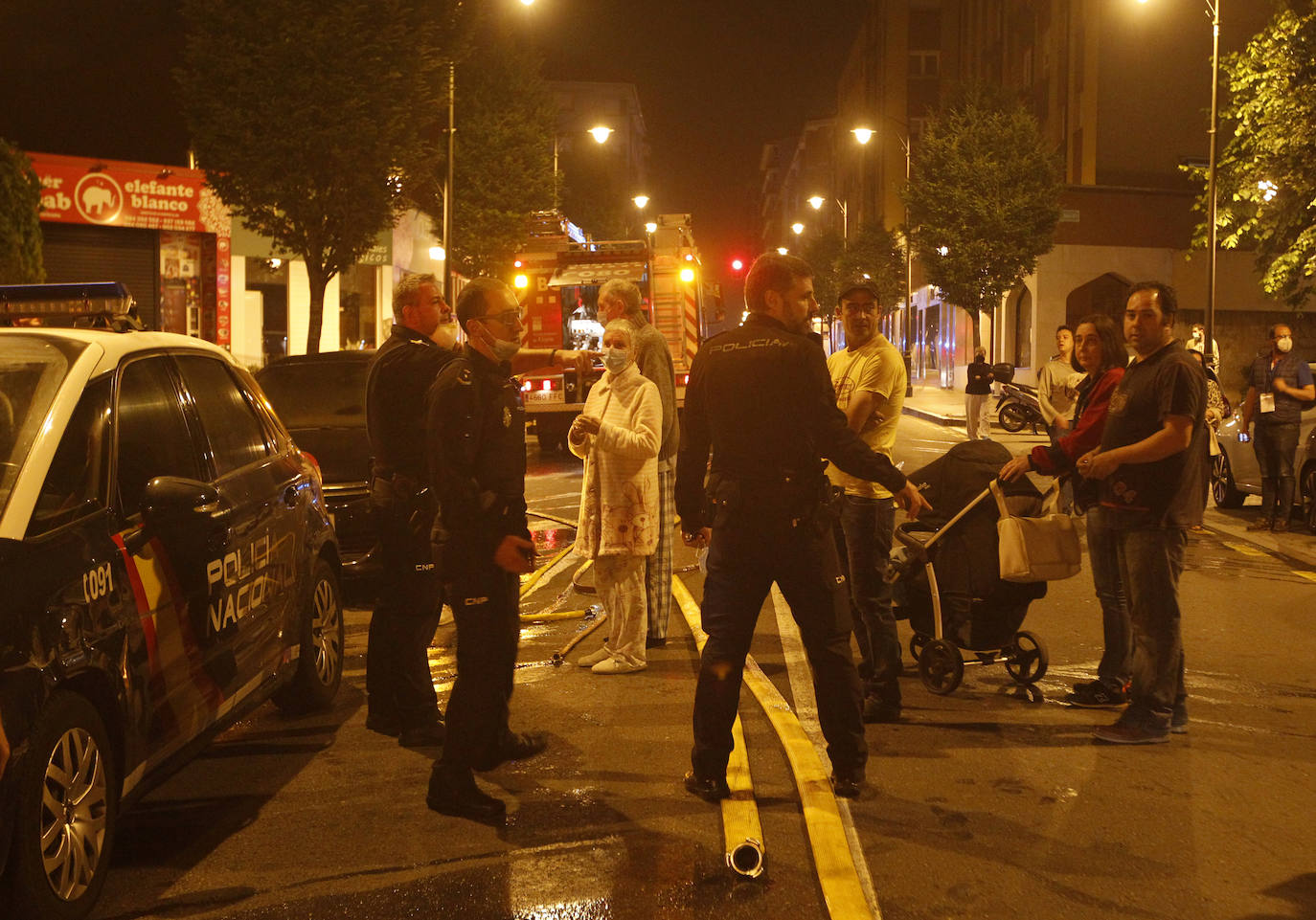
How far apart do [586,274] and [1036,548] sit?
17150 millimetres

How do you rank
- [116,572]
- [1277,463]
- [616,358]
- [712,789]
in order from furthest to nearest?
1. [1277,463]
2. [616,358]
3. [712,789]
4. [116,572]

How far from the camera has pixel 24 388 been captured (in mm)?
4309

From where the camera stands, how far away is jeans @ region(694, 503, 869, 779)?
186 inches

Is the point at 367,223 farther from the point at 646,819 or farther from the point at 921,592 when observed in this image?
the point at 646,819

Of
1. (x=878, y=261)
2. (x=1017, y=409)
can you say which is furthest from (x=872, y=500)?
(x=878, y=261)

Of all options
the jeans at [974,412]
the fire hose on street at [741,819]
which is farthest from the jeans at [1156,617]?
the jeans at [974,412]

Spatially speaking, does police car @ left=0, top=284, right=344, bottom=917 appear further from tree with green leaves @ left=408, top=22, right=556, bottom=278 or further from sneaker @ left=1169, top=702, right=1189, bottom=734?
tree with green leaves @ left=408, top=22, right=556, bottom=278

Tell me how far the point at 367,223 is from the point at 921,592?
16.9 m

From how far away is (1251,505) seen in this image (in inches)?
609

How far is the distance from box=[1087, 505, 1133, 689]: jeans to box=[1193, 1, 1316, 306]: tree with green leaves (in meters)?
17.6

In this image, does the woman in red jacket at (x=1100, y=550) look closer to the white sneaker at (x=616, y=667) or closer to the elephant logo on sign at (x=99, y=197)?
the white sneaker at (x=616, y=667)

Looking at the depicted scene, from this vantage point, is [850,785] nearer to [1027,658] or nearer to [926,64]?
[1027,658]

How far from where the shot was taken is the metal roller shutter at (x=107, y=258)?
24.2 m

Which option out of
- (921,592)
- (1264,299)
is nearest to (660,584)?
(921,592)
